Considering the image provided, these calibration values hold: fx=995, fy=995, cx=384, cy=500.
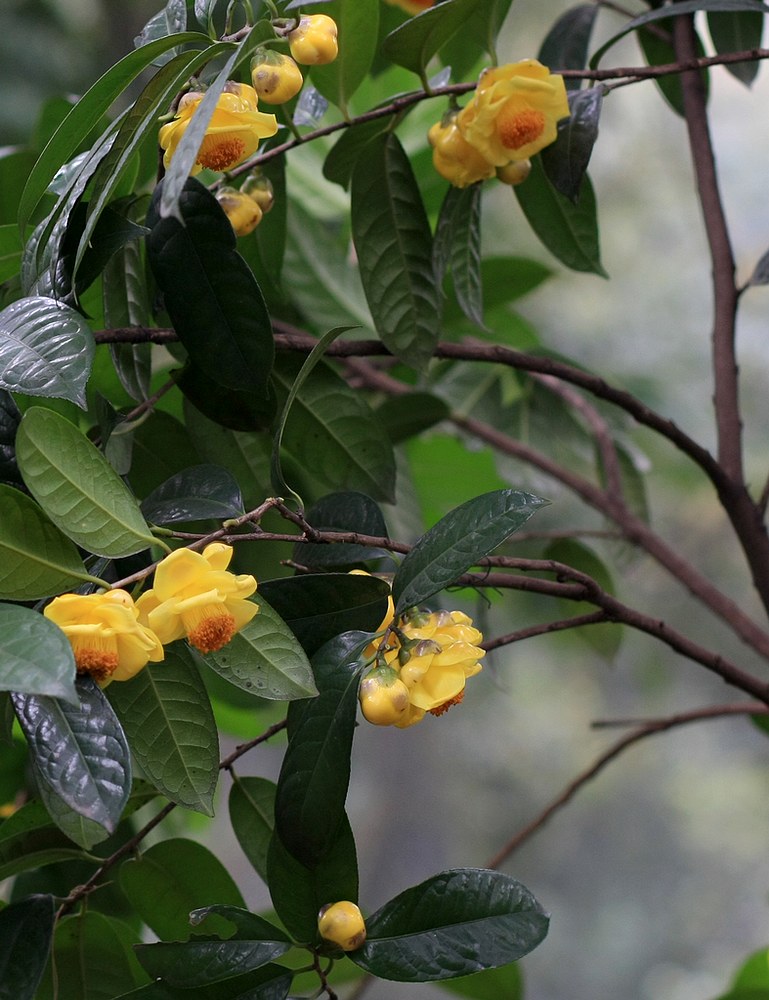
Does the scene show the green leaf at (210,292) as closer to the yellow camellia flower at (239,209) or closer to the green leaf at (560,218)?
the yellow camellia flower at (239,209)

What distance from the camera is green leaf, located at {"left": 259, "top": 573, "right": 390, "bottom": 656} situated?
1.20ft

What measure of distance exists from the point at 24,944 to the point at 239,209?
0.96 feet

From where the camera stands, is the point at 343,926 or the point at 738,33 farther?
the point at 738,33

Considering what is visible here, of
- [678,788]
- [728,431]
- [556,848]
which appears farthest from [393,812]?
[728,431]

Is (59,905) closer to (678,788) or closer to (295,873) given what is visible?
(295,873)

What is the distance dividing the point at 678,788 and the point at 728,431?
221 cm

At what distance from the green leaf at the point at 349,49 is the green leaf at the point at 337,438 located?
5.0 inches

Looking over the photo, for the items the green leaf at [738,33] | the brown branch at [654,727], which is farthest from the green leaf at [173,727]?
the green leaf at [738,33]

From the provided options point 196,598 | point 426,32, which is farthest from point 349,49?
point 196,598

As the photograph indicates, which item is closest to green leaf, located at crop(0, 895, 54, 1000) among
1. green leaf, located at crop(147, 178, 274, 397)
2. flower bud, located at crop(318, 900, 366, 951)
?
flower bud, located at crop(318, 900, 366, 951)

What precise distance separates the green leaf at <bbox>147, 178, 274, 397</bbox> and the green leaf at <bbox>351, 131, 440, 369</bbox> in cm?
10

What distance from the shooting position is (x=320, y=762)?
331mm

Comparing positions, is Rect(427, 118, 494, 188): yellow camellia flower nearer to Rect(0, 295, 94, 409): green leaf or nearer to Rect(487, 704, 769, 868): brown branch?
Rect(0, 295, 94, 409): green leaf

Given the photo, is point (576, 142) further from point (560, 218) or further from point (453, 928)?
point (453, 928)
